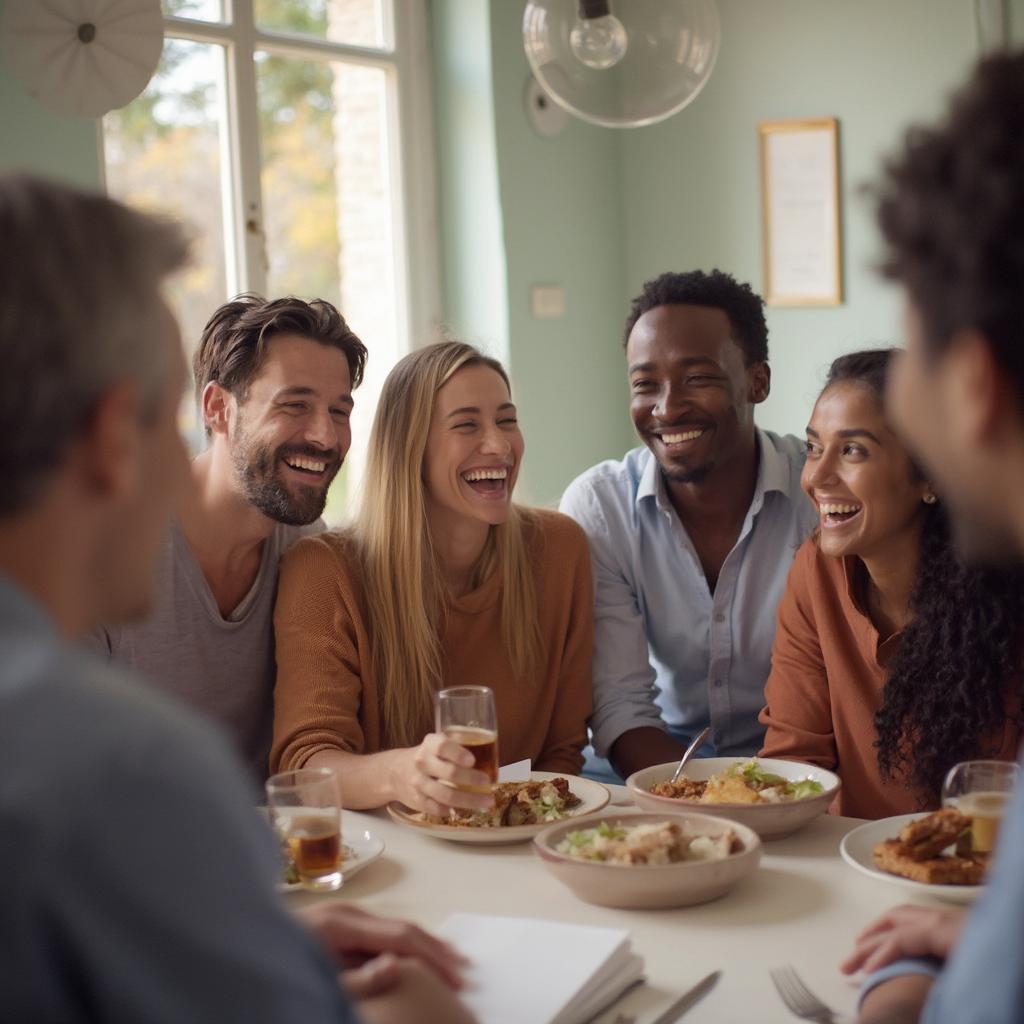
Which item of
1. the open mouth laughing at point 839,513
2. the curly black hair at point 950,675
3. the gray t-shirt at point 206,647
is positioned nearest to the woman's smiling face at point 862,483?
the open mouth laughing at point 839,513

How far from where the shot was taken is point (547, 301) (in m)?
5.02

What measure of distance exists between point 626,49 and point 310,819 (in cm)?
188

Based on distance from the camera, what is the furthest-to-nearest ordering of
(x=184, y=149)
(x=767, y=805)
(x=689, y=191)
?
(x=689, y=191)
(x=184, y=149)
(x=767, y=805)

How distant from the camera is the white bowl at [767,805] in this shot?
69.6 inches

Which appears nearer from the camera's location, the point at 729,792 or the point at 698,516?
the point at 729,792

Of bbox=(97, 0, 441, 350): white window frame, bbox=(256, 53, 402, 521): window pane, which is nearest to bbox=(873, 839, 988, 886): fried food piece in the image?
bbox=(256, 53, 402, 521): window pane

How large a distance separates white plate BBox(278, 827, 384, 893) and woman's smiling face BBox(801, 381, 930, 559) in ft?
3.19

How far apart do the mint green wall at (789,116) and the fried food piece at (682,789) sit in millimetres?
2995

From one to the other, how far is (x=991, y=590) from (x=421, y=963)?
51.3 inches

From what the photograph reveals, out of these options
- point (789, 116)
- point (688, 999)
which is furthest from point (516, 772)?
point (789, 116)

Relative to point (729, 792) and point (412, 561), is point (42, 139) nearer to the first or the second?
point (412, 561)

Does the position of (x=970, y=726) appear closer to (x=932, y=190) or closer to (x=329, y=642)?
(x=329, y=642)

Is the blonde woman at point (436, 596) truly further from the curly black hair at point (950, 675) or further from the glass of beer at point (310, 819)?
the curly black hair at point (950, 675)

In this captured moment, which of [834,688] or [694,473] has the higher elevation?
[694,473]
